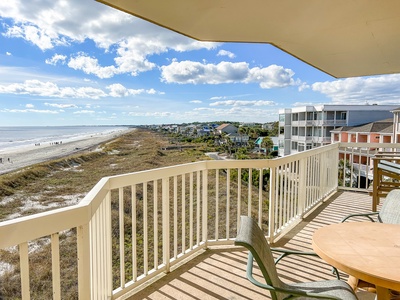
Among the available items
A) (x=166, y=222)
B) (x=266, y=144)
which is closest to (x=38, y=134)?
(x=166, y=222)

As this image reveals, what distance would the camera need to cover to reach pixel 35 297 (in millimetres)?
1646

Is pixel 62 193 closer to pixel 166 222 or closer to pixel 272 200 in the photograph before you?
pixel 166 222

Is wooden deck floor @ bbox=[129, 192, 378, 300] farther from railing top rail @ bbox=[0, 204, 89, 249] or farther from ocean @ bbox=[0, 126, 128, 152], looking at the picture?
ocean @ bbox=[0, 126, 128, 152]

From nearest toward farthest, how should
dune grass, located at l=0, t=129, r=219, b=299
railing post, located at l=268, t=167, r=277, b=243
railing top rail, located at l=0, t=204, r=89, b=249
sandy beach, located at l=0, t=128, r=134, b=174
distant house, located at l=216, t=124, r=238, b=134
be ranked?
railing top rail, located at l=0, t=204, r=89, b=249, dune grass, located at l=0, t=129, r=219, b=299, sandy beach, located at l=0, t=128, r=134, b=174, railing post, located at l=268, t=167, r=277, b=243, distant house, located at l=216, t=124, r=238, b=134

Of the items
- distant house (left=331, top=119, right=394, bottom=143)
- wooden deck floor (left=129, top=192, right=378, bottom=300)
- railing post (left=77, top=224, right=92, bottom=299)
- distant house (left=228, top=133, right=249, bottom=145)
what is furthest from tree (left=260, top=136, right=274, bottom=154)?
distant house (left=331, top=119, right=394, bottom=143)

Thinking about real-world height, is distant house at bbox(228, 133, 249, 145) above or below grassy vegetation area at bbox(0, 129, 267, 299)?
above

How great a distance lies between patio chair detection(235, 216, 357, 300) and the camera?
1225 millimetres

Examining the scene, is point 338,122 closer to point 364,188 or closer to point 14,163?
point 364,188

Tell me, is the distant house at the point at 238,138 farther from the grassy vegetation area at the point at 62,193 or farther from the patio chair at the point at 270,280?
the patio chair at the point at 270,280

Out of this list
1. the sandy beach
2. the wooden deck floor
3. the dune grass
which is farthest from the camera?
the wooden deck floor

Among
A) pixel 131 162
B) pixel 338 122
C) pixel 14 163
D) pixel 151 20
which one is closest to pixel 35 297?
pixel 14 163

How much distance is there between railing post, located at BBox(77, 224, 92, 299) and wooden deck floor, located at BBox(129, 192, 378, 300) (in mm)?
962

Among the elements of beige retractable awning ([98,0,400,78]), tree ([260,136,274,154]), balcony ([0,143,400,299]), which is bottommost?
balcony ([0,143,400,299])

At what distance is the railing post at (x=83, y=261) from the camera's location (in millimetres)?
1424
